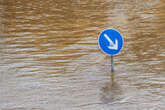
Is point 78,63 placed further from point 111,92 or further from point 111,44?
point 111,92

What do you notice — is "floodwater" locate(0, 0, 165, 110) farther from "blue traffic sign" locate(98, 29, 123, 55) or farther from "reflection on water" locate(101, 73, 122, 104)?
"blue traffic sign" locate(98, 29, 123, 55)

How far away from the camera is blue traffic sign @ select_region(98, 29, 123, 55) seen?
252 inches

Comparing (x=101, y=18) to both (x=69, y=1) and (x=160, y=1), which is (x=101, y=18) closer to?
(x=69, y=1)

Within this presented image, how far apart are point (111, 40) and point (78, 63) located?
171 cm

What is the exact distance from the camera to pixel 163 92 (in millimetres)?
6145

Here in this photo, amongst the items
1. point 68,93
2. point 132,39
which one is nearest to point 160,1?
point 132,39

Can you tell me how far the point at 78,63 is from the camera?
7887 mm

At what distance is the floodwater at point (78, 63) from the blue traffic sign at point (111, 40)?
2.53 ft

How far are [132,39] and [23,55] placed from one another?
3.78 metres

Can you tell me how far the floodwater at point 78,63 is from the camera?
5793 mm

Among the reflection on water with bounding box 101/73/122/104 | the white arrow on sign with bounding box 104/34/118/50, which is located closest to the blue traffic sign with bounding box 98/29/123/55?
the white arrow on sign with bounding box 104/34/118/50

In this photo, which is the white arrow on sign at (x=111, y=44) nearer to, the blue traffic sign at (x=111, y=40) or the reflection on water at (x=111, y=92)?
the blue traffic sign at (x=111, y=40)

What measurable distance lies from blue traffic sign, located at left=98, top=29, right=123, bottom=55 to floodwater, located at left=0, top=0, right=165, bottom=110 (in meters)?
0.77

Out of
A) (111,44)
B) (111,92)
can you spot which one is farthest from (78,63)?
(111,92)
